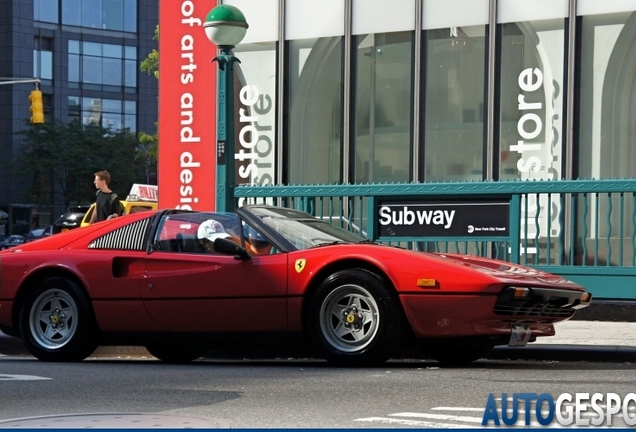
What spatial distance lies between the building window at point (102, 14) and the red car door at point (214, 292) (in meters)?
74.9

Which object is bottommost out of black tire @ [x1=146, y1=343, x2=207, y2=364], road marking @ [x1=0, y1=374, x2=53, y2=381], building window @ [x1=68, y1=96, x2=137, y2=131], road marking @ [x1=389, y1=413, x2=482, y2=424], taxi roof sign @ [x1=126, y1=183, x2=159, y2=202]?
black tire @ [x1=146, y1=343, x2=207, y2=364]

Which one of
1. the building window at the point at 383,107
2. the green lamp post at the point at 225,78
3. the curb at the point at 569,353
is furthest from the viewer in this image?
the building window at the point at 383,107

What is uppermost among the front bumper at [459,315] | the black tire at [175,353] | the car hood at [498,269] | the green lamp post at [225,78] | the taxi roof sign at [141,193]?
the green lamp post at [225,78]

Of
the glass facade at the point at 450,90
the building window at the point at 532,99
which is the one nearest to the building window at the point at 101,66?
the glass facade at the point at 450,90

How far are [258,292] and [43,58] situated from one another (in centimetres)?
7413

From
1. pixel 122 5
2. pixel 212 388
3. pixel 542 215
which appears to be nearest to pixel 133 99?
pixel 122 5

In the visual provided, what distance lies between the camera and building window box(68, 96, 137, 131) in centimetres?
8125

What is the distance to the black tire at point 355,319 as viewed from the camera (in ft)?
27.8

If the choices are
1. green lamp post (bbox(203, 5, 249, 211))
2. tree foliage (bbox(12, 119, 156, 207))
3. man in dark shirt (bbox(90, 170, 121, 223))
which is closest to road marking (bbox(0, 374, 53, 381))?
green lamp post (bbox(203, 5, 249, 211))

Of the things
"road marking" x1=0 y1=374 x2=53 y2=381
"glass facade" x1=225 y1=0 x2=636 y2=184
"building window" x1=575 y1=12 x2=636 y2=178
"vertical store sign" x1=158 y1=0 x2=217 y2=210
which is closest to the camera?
"road marking" x1=0 y1=374 x2=53 y2=381

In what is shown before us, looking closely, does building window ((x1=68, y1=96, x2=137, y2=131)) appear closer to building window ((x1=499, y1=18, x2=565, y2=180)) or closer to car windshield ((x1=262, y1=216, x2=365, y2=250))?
building window ((x1=499, y1=18, x2=565, y2=180))

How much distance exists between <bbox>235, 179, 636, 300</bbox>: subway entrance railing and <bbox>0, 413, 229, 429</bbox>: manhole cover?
7.74 metres

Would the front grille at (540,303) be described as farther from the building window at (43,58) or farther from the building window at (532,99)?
the building window at (43,58)

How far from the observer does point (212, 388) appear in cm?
722
